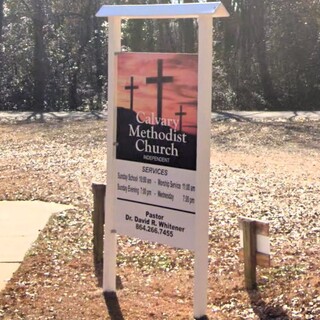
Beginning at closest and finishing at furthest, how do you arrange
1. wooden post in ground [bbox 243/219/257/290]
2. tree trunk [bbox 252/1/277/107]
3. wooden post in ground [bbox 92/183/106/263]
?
1. wooden post in ground [bbox 243/219/257/290]
2. wooden post in ground [bbox 92/183/106/263]
3. tree trunk [bbox 252/1/277/107]

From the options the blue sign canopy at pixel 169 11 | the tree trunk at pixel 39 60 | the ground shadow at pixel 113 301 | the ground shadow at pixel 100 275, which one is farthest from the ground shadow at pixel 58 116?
the blue sign canopy at pixel 169 11

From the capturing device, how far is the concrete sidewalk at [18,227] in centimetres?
678

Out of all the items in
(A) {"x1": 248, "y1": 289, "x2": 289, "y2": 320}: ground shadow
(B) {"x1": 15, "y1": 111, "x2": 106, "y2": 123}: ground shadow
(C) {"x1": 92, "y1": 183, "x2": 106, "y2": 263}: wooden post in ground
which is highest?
(C) {"x1": 92, "y1": 183, "x2": 106, "y2": 263}: wooden post in ground

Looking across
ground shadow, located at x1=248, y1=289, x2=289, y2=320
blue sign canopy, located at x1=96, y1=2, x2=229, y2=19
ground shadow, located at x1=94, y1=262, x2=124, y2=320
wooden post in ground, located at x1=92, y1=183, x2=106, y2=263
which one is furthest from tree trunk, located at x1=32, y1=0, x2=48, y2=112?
ground shadow, located at x1=248, y1=289, x2=289, y2=320

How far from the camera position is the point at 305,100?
26016 mm

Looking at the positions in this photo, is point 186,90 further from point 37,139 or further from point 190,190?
point 37,139

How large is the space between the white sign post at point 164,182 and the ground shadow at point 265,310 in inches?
15.4

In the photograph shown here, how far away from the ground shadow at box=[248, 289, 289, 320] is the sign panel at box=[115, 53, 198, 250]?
0.68 meters

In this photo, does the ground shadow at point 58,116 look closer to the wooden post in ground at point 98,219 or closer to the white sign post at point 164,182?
the wooden post in ground at point 98,219

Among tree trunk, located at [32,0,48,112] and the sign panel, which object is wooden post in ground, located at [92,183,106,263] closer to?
the sign panel

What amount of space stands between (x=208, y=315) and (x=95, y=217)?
1.75 meters

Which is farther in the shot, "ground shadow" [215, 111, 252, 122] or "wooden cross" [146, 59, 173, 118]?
"ground shadow" [215, 111, 252, 122]

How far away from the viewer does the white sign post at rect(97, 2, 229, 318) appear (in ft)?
16.5

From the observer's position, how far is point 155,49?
28.8 m
